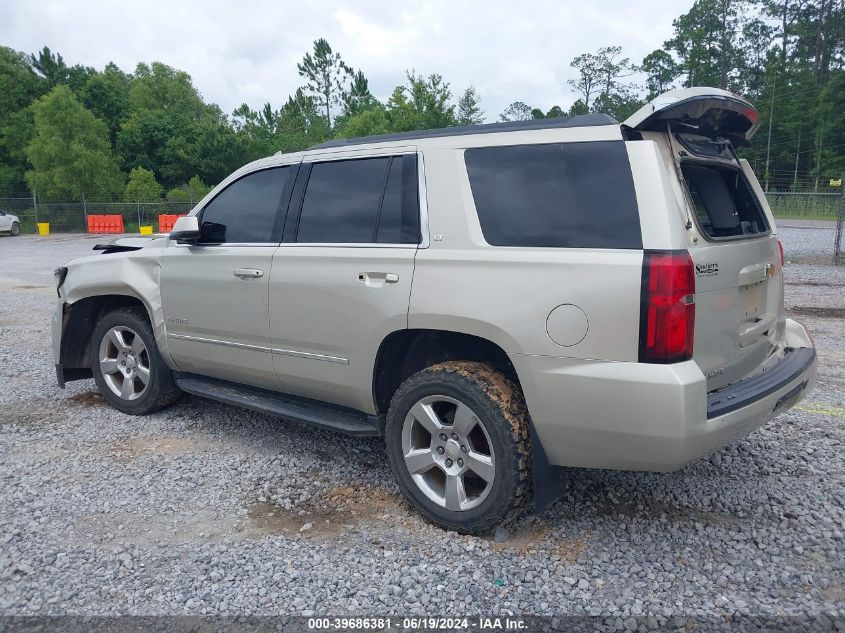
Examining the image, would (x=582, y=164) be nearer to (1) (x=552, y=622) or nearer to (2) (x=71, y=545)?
(1) (x=552, y=622)

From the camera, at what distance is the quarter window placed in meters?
4.27

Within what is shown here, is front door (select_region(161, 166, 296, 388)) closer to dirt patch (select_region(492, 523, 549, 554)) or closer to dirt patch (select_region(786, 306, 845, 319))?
dirt patch (select_region(492, 523, 549, 554))

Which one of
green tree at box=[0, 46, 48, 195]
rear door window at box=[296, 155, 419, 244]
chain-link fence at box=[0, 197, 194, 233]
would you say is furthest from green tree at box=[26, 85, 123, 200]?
rear door window at box=[296, 155, 419, 244]

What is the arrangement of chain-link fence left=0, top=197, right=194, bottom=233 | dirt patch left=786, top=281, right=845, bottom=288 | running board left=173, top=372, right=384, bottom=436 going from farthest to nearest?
chain-link fence left=0, top=197, right=194, bottom=233
dirt patch left=786, top=281, right=845, bottom=288
running board left=173, top=372, right=384, bottom=436

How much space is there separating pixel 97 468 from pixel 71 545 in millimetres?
992

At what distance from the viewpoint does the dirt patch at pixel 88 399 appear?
5510mm

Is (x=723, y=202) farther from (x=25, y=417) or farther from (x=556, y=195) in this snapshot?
(x=25, y=417)

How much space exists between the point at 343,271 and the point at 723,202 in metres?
2.05

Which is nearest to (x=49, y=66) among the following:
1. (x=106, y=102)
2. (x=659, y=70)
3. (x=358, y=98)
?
(x=106, y=102)

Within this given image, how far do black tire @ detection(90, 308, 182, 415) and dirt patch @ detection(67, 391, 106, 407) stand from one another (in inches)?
13.1

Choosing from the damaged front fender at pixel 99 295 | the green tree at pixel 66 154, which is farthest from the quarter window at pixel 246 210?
the green tree at pixel 66 154

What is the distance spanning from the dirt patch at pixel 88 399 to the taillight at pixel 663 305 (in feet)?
14.8

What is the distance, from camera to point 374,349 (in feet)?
11.6

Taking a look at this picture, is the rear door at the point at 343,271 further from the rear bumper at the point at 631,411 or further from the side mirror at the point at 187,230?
the rear bumper at the point at 631,411
